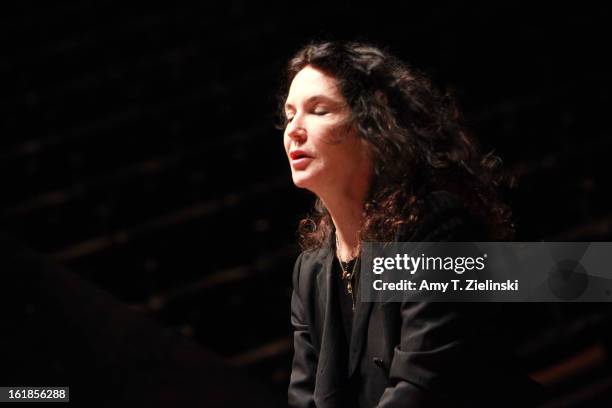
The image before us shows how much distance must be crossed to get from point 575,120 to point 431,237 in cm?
196

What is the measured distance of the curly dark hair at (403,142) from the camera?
3.11 feet

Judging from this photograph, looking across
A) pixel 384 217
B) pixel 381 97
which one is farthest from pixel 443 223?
pixel 381 97

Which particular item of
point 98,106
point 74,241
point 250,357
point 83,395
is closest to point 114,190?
point 74,241

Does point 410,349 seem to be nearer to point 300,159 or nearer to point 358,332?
point 358,332

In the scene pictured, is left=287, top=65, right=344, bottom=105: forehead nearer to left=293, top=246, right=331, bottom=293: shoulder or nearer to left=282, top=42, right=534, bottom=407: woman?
left=282, top=42, right=534, bottom=407: woman

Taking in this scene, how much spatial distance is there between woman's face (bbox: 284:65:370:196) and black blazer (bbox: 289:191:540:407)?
9 centimetres

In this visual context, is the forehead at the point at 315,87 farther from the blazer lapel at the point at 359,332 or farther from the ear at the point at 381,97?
the blazer lapel at the point at 359,332

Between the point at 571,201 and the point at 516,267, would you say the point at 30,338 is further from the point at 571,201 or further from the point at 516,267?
the point at 571,201

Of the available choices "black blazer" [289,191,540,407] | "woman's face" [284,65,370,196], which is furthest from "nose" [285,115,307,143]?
"black blazer" [289,191,540,407]

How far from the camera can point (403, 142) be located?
3.15 feet

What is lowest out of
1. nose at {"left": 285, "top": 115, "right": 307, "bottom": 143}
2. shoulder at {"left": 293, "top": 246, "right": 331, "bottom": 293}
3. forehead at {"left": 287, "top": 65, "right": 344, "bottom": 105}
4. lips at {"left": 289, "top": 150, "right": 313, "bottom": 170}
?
shoulder at {"left": 293, "top": 246, "right": 331, "bottom": 293}

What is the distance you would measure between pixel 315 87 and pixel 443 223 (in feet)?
0.67

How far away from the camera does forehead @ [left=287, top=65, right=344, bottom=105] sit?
97 cm

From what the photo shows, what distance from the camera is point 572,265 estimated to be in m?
1.12
